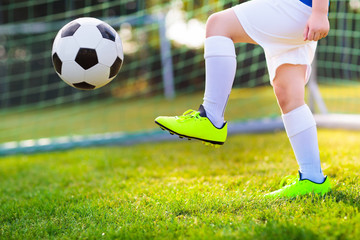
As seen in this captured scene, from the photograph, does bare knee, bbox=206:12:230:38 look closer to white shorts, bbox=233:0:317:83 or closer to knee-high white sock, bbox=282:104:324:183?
white shorts, bbox=233:0:317:83

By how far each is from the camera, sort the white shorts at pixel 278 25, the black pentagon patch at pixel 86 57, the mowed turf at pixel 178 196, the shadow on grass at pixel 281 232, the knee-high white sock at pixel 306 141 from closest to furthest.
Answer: the shadow on grass at pixel 281 232
the mowed turf at pixel 178 196
the white shorts at pixel 278 25
the knee-high white sock at pixel 306 141
the black pentagon patch at pixel 86 57

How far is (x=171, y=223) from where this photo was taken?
5.08ft

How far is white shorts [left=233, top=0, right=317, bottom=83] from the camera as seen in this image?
168 cm

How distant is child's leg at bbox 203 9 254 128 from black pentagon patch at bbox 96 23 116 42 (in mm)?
598

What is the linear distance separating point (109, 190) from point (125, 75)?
9.15 metres

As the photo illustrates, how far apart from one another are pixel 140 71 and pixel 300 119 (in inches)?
378

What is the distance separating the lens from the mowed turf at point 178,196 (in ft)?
4.81

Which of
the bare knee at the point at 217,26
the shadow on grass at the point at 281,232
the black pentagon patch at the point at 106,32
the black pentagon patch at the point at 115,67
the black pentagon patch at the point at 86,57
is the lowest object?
the shadow on grass at the point at 281,232

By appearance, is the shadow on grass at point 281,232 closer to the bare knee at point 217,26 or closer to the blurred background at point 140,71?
the bare knee at point 217,26

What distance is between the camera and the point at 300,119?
181 cm

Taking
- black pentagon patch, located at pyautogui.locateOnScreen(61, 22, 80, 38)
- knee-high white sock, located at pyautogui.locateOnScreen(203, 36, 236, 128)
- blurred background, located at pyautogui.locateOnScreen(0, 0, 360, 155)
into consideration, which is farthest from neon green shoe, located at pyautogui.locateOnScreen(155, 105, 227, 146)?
blurred background, located at pyautogui.locateOnScreen(0, 0, 360, 155)

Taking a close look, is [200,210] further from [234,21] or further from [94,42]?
[94,42]

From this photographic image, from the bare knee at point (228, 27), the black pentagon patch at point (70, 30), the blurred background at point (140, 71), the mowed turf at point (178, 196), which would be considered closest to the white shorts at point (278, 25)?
the bare knee at point (228, 27)

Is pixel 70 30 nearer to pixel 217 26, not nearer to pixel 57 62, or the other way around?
pixel 57 62
